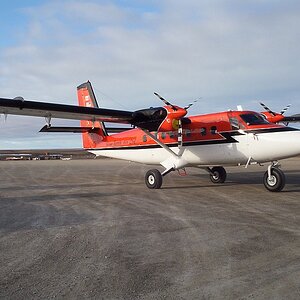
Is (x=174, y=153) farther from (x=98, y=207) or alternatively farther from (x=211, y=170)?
(x=98, y=207)

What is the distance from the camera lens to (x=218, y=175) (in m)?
16.4

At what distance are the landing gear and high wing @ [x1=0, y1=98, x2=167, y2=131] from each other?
4.74 metres

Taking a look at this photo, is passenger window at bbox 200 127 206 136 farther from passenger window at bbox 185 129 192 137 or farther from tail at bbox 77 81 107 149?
tail at bbox 77 81 107 149

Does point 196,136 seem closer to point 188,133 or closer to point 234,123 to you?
point 188,133

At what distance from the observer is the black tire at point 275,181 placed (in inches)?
478

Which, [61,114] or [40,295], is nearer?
[40,295]

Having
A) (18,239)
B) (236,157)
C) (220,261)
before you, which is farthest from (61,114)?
(220,261)

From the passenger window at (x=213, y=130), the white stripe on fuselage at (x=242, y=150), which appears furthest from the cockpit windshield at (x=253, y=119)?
the passenger window at (x=213, y=130)

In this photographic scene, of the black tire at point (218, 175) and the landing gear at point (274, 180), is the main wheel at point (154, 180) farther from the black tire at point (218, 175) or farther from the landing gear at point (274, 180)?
the landing gear at point (274, 180)

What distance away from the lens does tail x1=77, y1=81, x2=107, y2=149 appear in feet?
65.5

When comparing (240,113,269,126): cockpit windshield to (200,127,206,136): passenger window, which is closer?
(240,113,269,126): cockpit windshield

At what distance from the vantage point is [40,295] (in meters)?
3.89

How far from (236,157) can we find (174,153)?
2.81 meters

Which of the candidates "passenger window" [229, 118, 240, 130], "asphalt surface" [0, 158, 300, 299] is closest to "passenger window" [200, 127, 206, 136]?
"passenger window" [229, 118, 240, 130]
